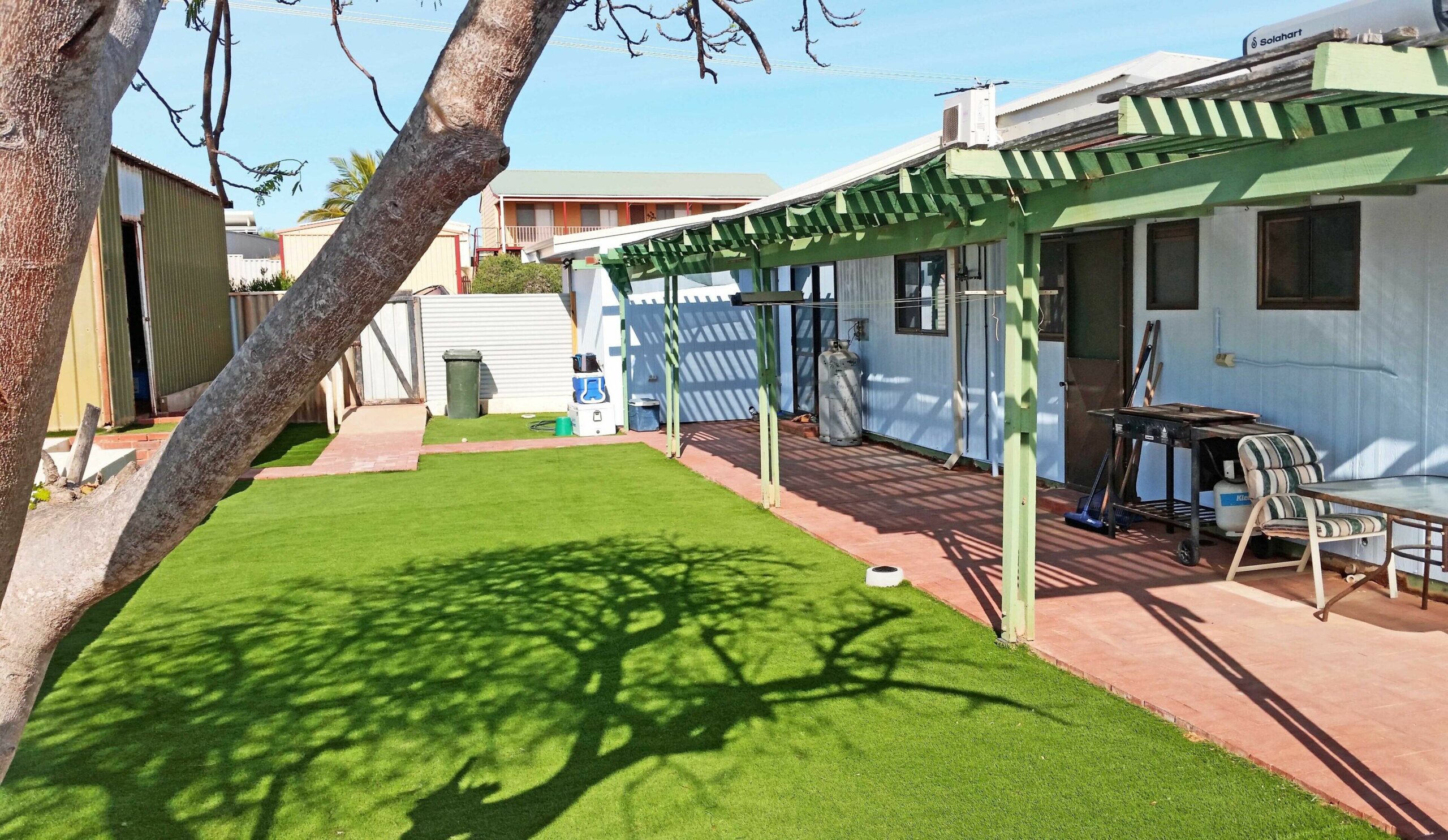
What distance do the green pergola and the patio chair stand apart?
5.29 feet

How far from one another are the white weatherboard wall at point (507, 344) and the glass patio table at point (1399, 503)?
14040mm

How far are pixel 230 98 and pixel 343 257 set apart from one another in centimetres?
227

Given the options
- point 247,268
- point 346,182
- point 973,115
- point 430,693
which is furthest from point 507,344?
point 346,182

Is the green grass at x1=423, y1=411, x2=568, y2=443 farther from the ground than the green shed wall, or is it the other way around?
the green shed wall

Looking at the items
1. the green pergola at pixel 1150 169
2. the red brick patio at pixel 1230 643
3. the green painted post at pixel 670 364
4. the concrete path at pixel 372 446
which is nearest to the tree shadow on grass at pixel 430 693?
the red brick patio at pixel 1230 643

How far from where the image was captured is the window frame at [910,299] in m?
11.8

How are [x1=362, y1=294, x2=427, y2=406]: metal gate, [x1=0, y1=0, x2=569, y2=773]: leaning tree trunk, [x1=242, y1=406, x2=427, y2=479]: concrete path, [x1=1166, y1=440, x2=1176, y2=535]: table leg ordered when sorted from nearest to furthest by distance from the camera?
[x1=0, y1=0, x2=569, y2=773]: leaning tree trunk, [x1=1166, y1=440, x2=1176, y2=535]: table leg, [x1=242, y1=406, x2=427, y2=479]: concrete path, [x1=362, y1=294, x2=427, y2=406]: metal gate

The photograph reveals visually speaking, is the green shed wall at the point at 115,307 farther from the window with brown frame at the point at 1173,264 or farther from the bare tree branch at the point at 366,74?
the window with brown frame at the point at 1173,264

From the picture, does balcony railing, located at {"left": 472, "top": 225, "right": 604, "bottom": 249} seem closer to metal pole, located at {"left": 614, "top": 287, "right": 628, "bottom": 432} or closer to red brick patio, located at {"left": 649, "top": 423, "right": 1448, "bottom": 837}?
metal pole, located at {"left": 614, "top": 287, "right": 628, "bottom": 432}

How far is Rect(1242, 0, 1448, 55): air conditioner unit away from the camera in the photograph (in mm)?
6039

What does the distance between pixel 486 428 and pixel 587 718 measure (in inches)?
485

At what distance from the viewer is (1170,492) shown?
8.12m

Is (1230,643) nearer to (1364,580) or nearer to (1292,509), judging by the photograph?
(1364,580)

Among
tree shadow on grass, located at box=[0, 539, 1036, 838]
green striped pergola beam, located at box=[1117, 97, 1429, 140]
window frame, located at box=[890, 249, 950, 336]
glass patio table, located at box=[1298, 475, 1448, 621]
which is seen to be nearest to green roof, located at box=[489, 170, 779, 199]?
window frame, located at box=[890, 249, 950, 336]
